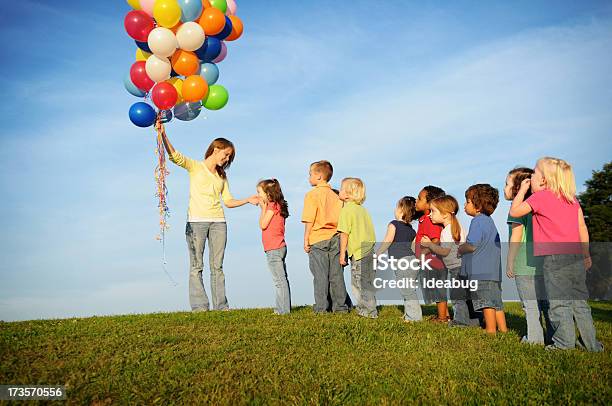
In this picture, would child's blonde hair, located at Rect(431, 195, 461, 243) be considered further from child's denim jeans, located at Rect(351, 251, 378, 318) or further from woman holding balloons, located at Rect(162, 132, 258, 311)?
woman holding balloons, located at Rect(162, 132, 258, 311)

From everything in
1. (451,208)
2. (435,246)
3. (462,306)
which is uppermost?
(451,208)

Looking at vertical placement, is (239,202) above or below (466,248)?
above

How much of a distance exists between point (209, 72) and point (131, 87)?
4.69 feet

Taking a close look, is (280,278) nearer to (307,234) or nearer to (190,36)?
(307,234)

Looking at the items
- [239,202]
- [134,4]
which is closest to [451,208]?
[239,202]

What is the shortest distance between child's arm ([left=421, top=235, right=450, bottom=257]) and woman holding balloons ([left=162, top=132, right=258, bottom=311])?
3046 millimetres

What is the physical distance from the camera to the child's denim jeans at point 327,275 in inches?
389

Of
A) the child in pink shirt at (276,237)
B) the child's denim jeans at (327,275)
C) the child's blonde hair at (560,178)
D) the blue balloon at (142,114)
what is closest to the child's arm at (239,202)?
the child in pink shirt at (276,237)

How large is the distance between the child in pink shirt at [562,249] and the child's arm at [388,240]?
262 centimetres

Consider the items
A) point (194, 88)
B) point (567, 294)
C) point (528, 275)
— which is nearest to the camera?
point (567, 294)

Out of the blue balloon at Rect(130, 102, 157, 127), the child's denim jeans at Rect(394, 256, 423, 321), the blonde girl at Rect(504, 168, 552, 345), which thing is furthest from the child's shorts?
the blue balloon at Rect(130, 102, 157, 127)

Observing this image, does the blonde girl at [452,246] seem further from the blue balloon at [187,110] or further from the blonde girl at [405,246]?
the blue balloon at [187,110]

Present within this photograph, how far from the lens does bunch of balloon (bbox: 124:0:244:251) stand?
9391 millimetres

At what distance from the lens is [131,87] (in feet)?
33.2
